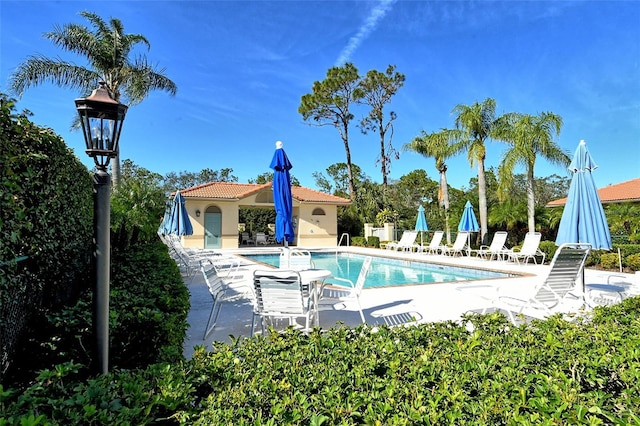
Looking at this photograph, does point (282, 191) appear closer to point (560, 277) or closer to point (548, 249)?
point (560, 277)

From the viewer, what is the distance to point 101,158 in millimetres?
2736

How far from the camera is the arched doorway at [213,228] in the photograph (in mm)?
23297

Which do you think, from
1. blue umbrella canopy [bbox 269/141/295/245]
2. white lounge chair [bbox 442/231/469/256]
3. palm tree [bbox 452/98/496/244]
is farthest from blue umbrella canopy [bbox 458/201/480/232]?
blue umbrella canopy [bbox 269/141/295/245]

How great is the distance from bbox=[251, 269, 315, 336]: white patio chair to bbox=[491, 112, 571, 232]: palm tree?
637 inches

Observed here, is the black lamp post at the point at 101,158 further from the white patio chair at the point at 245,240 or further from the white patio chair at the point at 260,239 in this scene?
the white patio chair at the point at 245,240

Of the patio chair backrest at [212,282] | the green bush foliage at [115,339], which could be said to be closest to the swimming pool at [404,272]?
the patio chair backrest at [212,282]

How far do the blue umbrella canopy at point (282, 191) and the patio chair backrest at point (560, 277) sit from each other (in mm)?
5548

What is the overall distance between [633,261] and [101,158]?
14691 mm

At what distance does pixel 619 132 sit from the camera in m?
25.9

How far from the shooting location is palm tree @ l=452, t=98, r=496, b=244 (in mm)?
19250

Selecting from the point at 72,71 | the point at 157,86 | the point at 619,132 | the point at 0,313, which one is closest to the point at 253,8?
the point at 157,86

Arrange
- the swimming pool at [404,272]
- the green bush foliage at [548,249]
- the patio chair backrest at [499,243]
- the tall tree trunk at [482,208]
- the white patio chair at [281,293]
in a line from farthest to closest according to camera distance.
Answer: the tall tree trunk at [482,208] < the patio chair backrest at [499,243] < the green bush foliage at [548,249] < the swimming pool at [404,272] < the white patio chair at [281,293]

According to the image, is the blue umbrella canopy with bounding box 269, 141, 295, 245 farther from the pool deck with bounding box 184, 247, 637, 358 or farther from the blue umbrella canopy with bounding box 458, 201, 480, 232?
the blue umbrella canopy with bounding box 458, 201, 480, 232

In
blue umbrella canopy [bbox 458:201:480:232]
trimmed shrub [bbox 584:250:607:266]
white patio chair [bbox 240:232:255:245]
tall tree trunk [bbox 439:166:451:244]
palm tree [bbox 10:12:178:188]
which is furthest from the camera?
white patio chair [bbox 240:232:255:245]
